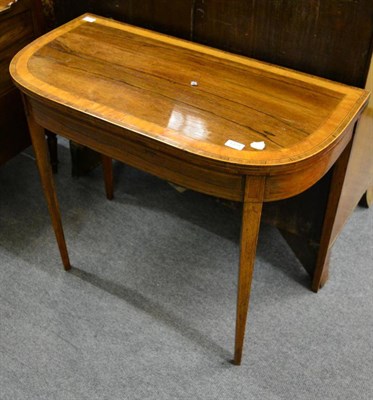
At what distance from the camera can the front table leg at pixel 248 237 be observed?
3.81ft

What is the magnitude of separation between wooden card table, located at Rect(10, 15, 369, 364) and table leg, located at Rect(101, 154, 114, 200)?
1.40 ft

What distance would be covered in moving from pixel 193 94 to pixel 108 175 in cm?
75

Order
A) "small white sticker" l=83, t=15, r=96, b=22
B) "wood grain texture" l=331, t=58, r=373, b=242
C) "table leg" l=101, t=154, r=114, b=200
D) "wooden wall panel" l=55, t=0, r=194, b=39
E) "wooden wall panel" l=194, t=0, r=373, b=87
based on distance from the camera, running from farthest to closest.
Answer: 1. "table leg" l=101, t=154, r=114, b=200
2. "small white sticker" l=83, t=15, r=96, b=22
3. "wooden wall panel" l=55, t=0, r=194, b=39
4. "wood grain texture" l=331, t=58, r=373, b=242
5. "wooden wall panel" l=194, t=0, r=373, b=87

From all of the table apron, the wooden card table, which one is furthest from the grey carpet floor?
the table apron

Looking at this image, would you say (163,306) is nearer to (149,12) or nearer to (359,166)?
(359,166)

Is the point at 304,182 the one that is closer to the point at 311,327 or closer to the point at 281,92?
the point at 281,92

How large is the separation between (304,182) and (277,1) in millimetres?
451

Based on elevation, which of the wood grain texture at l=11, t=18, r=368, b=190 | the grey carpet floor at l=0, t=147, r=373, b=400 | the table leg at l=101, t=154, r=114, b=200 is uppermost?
the wood grain texture at l=11, t=18, r=368, b=190

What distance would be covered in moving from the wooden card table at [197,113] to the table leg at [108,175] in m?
0.43

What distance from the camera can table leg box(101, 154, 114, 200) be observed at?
1967mm

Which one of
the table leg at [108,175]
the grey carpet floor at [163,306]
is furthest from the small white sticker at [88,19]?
the grey carpet floor at [163,306]

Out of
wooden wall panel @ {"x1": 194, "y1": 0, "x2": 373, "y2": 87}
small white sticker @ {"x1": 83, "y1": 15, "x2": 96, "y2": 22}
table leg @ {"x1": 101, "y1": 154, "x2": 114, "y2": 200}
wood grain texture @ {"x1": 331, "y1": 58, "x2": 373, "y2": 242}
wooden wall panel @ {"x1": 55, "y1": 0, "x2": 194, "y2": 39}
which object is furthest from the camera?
table leg @ {"x1": 101, "y1": 154, "x2": 114, "y2": 200}

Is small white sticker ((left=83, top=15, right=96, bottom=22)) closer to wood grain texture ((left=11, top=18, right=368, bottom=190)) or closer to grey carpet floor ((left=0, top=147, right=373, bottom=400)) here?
wood grain texture ((left=11, top=18, right=368, bottom=190))

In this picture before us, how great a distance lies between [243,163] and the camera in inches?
43.8
